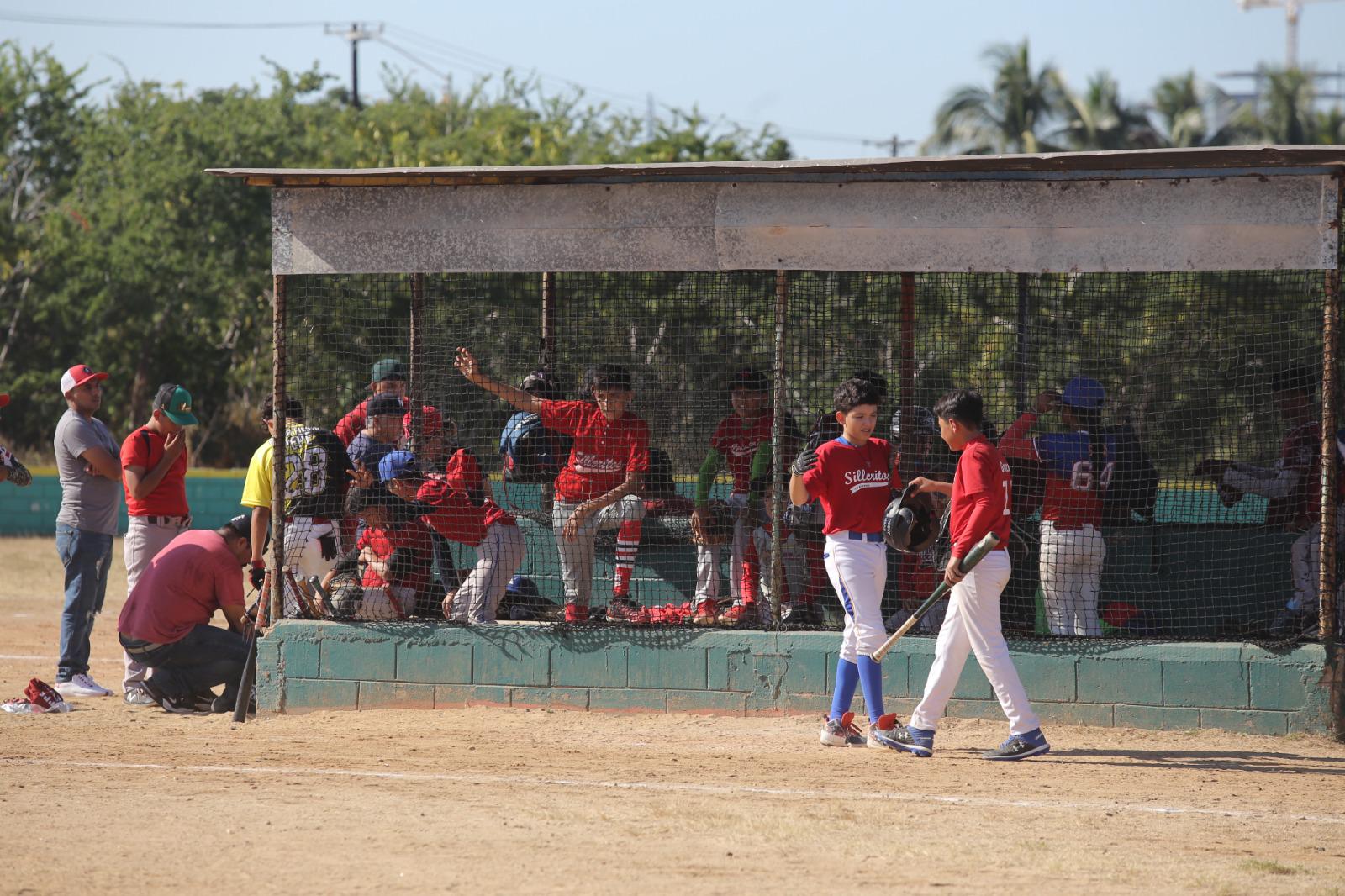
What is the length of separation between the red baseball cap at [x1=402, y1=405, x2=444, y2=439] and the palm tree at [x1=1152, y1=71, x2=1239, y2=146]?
126ft

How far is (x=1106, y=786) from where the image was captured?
20.8ft

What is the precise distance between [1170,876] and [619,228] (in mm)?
4449

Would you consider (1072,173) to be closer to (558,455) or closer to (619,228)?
(619,228)

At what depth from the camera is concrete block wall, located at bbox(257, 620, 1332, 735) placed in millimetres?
7332

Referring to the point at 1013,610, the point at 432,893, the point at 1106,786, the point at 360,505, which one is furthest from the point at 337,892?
the point at 1013,610

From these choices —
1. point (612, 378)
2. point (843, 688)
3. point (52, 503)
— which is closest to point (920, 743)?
point (843, 688)

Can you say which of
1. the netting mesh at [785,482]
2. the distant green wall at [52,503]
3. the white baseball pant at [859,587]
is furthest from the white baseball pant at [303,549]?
the distant green wall at [52,503]

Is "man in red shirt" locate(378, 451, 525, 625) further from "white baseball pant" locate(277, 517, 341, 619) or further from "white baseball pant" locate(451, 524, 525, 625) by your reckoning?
"white baseball pant" locate(277, 517, 341, 619)

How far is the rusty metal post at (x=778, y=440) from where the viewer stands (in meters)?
7.81

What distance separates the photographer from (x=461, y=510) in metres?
8.41

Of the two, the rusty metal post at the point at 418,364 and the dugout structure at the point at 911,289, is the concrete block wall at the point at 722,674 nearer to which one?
the dugout structure at the point at 911,289

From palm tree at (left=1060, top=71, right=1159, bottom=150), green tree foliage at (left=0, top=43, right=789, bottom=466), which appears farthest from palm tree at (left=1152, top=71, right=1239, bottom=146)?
green tree foliage at (left=0, top=43, right=789, bottom=466)

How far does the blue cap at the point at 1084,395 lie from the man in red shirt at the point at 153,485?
4858 mm

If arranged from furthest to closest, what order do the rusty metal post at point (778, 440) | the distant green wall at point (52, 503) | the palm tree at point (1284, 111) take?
the palm tree at point (1284, 111), the distant green wall at point (52, 503), the rusty metal post at point (778, 440)
